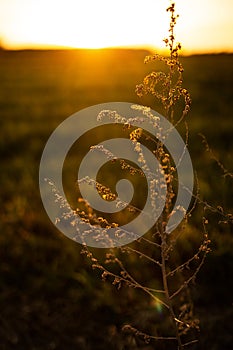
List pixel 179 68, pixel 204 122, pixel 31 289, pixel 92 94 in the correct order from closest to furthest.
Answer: pixel 179 68 → pixel 31 289 → pixel 204 122 → pixel 92 94

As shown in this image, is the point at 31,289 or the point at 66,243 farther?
the point at 66,243

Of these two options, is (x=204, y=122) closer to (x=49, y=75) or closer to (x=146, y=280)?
(x=146, y=280)

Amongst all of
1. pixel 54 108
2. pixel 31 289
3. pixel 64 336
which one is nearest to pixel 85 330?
pixel 64 336

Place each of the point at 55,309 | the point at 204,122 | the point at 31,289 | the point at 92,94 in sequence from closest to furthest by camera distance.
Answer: the point at 55,309
the point at 31,289
the point at 204,122
the point at 92,94

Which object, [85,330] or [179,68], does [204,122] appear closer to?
[85,330]

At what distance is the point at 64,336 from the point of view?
3.15 m

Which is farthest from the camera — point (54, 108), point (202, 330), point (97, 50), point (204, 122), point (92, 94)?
point (97, 50)

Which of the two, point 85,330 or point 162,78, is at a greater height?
point 162,78

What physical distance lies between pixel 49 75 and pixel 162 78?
21.9 m

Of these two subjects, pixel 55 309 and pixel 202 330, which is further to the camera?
pixel 55 309

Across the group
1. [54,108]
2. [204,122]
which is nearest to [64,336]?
[204,122]

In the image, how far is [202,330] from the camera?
304 centimetres

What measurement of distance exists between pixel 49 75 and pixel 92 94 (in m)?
7.11

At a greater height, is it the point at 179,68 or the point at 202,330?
the point at 179,68
